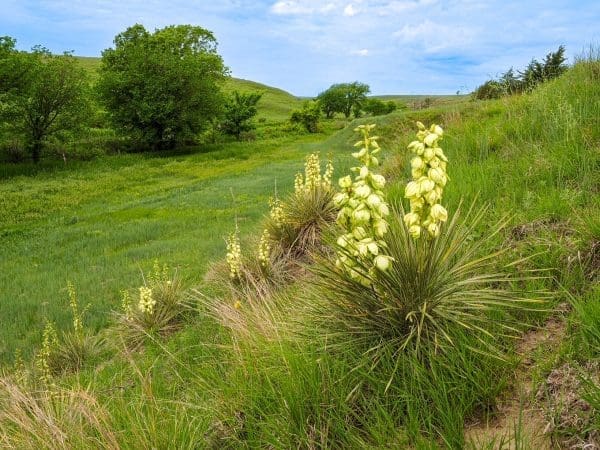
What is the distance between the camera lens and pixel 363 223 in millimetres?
2998

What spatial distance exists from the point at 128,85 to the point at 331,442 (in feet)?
131

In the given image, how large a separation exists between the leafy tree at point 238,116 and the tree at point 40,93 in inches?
614

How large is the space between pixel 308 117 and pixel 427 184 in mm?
52413

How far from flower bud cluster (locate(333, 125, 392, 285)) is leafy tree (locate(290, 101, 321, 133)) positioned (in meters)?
51.5

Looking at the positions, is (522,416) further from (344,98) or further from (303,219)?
(344,98)

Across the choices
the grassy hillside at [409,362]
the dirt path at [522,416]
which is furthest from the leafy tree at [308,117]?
the dirt path at [522,416]

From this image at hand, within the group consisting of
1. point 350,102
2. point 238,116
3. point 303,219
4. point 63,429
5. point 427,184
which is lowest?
point 63,429

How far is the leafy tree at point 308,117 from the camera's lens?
5406 cm

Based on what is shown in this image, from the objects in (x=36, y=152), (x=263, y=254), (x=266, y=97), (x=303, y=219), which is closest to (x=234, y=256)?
(x=263, y=254)

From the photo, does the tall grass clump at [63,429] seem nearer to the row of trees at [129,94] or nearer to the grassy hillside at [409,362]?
the grassy hillside at [409,362]

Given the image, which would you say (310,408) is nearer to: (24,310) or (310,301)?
(310,301)

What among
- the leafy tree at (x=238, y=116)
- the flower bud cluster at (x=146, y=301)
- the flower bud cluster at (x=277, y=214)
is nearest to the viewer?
the flower bud cluster at (x=146, y=301)

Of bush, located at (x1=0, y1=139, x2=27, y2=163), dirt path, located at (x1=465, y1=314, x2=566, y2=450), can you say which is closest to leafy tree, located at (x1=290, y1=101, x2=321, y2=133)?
bush, located at (x1=0, y1=139, x2=27, y2=163)

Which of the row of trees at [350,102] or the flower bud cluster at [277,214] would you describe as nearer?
the flower bud cluster at [277,214]
